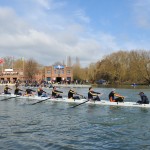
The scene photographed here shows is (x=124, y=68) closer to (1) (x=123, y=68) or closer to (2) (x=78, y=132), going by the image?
(1) (x=123, y=68)

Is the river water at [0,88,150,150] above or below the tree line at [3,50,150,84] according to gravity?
below

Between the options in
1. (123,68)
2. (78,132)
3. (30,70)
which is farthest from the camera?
(30,70)

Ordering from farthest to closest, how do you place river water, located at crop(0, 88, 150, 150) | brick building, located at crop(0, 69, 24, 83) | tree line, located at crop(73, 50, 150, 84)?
brick building, located at crop(0, 69, 24, 83)
tree line, located at crop(73, 50, 150, 84)
river water, located at crop(0, 88, 150, 150)

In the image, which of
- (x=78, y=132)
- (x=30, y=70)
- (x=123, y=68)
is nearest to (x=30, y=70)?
(x=30, y=70)

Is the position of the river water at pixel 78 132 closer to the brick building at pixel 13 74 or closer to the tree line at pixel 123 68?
the tree line at pixel 123 68

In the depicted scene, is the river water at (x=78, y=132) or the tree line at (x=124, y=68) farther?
the tree line at (x=124, y=68)

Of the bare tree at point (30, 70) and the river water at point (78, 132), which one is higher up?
the bare tree at point (30, 70)

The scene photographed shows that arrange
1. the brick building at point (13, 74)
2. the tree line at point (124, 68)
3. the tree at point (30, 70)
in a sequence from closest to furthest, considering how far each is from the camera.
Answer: the tree line at point (124, 68) < the tree at point (30, 70) < the brick building at point (13, 74)

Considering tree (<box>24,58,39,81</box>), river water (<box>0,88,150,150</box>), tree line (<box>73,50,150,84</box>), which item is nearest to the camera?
river water (<box>0,88,150,150</box>)

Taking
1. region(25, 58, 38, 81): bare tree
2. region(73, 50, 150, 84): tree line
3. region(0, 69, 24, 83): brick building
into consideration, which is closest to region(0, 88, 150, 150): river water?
region(73, 50, 150, 84): tree line

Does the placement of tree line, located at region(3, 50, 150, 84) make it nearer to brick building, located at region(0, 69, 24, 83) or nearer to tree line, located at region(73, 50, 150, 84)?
tree line, located at region(73, 50, 150, 84)

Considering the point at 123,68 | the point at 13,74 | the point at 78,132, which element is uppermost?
the point at 123,68

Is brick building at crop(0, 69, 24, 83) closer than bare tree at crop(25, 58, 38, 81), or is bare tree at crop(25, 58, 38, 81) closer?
bare tree at crop(25, 58, 38, 81)

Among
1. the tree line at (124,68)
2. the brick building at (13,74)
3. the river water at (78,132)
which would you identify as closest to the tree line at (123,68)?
the tree line at (124,68)
